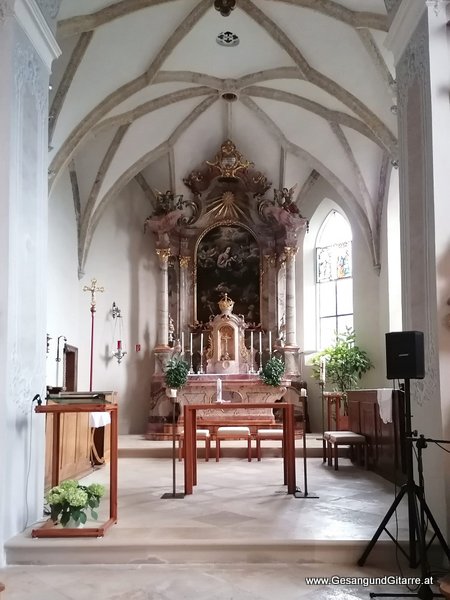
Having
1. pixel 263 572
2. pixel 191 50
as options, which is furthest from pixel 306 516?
pixel 191 50

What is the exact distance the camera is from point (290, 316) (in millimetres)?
13672

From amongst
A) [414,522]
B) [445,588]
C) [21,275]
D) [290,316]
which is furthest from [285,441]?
[290,316]

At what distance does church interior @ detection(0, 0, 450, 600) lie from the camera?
518 centimetres

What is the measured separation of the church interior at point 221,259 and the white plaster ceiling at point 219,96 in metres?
0.04

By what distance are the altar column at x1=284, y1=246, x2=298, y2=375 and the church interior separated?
0.05m

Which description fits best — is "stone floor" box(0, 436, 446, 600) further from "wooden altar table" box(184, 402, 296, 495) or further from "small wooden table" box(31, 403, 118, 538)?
"wooden altar table" box(184, 402, 296, 495)

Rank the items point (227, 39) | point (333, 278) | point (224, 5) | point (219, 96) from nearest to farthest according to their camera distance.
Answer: point (224, 5) → point (227, 39) → point (219, 96) → point (333, 278)

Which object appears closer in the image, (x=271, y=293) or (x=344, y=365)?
(x=344, y=365)

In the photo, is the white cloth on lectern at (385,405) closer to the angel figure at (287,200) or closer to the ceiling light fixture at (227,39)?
the ceiling light fixture at (227,39)

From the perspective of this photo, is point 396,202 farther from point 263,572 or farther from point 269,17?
point 263,572

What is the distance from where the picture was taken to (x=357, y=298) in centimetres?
1340

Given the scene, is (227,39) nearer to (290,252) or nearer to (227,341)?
(290,252)

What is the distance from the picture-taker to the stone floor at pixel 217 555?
14.2 feet

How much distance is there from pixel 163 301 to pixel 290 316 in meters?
2.76
